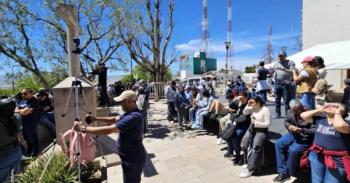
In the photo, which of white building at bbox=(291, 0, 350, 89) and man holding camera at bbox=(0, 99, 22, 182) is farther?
white building at bbox=(291, 0, 350, 89)

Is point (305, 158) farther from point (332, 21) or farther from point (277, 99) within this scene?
point (332, 21)

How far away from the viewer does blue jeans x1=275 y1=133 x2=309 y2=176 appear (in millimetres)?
4133

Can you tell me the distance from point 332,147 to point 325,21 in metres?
17.9

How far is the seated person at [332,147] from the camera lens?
3.19m

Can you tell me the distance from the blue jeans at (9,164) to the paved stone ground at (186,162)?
139 centimetres

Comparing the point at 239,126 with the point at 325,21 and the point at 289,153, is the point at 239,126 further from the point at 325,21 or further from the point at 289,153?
the point at 325,21

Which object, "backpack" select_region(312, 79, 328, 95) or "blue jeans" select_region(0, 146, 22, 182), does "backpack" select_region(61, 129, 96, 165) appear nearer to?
"blue jeans" select_region(0, 146, 22, 182)

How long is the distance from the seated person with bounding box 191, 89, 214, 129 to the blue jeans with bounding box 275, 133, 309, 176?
13.3 feet

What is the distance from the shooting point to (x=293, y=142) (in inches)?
173

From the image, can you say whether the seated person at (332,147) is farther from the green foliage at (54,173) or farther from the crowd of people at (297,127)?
the green foliage at (54,173)

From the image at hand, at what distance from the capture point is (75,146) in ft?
11.0

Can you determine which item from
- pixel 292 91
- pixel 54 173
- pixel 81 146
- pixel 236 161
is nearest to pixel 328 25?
pixel 292 91

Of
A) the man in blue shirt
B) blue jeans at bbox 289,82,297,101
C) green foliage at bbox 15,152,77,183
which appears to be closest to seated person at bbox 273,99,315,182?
blue jeans at bbox 289,82,297,101

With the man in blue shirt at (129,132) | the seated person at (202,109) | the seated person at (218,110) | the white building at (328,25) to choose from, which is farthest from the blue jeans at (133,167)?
the white building at (328,25)
